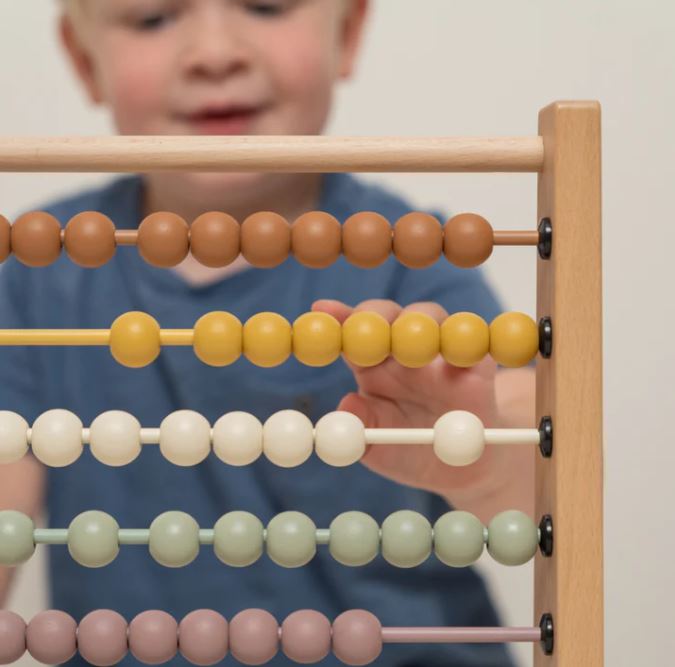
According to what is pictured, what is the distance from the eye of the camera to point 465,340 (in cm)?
97

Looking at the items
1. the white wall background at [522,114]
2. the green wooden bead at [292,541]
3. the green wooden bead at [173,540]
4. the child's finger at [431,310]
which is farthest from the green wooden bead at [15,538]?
the white wall background at [522,114]

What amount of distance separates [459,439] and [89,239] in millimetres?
376

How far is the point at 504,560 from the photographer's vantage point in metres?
0.97

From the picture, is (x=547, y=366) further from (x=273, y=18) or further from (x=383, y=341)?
(x=273, y=18)

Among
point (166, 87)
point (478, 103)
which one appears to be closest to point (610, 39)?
point (478, 103)

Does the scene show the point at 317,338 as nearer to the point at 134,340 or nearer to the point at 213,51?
the point at 134,340

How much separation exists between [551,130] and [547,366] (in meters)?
0.21

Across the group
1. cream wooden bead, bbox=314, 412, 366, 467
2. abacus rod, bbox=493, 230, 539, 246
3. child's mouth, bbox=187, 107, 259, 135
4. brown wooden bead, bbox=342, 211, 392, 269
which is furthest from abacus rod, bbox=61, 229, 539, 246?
child's mouth, bbox=187, 107, 259, 135

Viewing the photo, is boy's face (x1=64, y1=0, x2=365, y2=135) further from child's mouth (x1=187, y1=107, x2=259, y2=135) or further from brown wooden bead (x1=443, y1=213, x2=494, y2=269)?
brown wooden bead (x1=443, y1=213, x2=494, y2=269)

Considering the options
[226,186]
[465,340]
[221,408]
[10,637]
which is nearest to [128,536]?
[10,637]

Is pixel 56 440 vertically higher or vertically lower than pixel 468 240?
lower

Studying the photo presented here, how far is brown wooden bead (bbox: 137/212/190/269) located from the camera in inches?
38.9

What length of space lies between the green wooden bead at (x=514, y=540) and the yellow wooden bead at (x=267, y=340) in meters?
0.24

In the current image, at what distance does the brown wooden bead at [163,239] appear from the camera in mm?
989
